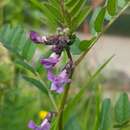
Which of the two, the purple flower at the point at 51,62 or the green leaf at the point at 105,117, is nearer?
the purple flower at the point at 51,62

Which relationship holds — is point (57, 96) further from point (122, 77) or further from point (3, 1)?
point (122, 77)

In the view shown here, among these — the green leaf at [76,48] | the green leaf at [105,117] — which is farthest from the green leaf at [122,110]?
the green leaf at [76,48]

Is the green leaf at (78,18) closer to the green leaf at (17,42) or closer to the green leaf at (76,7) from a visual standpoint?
the green leaf at (76,7)

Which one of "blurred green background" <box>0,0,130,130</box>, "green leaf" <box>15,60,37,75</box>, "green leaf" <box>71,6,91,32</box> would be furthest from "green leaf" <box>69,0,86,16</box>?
"green leaf" <box>15,60,37,75</box>

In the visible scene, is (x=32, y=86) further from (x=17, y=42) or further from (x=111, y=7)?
(x=111, y=7)

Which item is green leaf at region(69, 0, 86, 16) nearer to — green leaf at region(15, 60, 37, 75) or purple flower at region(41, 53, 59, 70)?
purple flower at region(41, 53, 59, 70)

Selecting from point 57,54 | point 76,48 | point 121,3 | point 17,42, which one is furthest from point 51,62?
point 17,42
